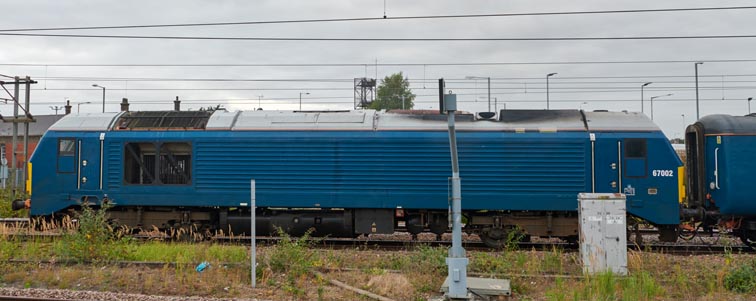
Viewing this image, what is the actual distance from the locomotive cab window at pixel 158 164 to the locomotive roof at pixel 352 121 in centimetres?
48

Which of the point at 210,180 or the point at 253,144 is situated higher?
the point at 253,144

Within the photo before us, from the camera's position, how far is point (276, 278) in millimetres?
9086

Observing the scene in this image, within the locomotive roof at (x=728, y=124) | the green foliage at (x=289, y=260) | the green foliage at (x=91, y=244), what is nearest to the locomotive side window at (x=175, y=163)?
the green foliage at (x=91, y=244)

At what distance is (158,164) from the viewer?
13008 mm

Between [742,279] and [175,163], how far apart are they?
11281mm

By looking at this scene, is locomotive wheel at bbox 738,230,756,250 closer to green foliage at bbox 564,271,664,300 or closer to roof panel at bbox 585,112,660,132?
roof panel at bbox 585,112,660,132

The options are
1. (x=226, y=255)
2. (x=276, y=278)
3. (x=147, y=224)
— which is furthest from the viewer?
(x=147, y=224)

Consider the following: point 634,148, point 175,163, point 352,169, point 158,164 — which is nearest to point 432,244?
point 352,169

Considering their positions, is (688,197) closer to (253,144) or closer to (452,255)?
(452,255)

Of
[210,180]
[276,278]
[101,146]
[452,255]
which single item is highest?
[101,146]

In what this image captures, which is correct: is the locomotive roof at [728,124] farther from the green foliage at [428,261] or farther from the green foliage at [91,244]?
the green foliage at [91,244]

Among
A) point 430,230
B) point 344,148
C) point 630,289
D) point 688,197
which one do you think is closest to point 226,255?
point 344,148

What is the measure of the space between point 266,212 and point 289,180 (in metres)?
1.07

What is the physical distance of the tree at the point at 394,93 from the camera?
63.8 metres
